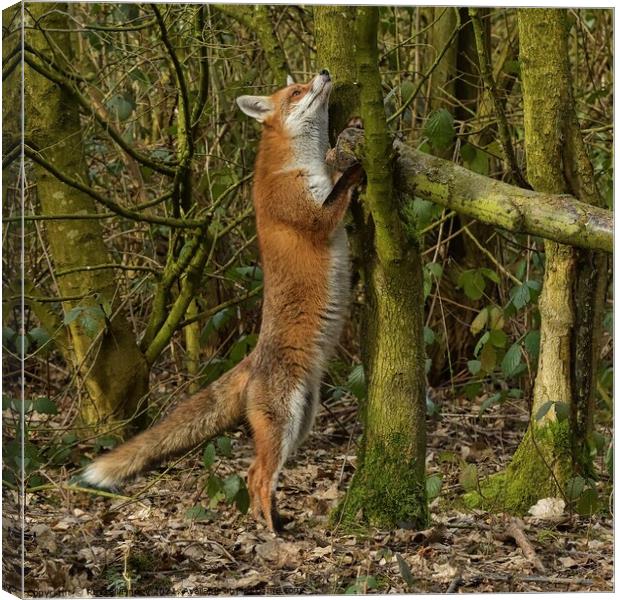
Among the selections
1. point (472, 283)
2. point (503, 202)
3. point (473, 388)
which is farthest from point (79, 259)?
point (503, 202)

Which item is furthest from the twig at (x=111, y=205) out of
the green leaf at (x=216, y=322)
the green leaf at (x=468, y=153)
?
the green leaf at (x=468, y=153)

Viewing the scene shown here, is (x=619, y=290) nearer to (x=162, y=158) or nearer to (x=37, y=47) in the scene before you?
(x=162, y=158)

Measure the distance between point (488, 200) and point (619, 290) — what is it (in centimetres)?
93

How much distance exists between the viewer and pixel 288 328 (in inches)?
202

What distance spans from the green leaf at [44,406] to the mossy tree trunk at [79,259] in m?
0.40

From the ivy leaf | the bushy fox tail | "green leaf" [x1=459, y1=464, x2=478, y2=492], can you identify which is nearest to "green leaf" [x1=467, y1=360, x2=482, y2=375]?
the ivy leaf

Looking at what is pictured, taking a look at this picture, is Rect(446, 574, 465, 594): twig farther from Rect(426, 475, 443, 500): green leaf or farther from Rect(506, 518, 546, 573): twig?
Rect(426, 475, 443, 500): green leaf

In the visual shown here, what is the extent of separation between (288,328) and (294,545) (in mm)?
1014

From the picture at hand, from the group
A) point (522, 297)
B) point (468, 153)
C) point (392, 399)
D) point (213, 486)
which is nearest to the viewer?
point (213, 486)

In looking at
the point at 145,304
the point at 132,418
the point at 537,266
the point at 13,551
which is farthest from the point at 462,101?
the point at 13,551

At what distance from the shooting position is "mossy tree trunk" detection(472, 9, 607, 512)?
4.93 m

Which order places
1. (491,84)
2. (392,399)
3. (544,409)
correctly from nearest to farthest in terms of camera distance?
(491,84)
(392,399)
(544,409)

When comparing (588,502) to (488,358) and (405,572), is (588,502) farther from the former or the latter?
(405,572)

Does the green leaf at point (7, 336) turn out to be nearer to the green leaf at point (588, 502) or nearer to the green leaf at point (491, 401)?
the green leaf at point (491, 401)
